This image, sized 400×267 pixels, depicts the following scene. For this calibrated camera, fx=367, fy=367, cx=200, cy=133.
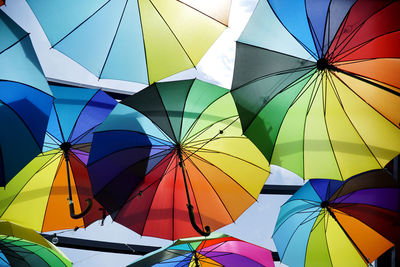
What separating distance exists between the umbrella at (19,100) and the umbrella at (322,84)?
76.0 inches

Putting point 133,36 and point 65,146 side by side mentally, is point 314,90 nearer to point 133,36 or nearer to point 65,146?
point 133,36

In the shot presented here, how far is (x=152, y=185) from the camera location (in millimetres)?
4500

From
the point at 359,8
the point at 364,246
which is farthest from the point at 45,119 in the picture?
the point at 364,246

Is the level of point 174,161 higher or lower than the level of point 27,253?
higher

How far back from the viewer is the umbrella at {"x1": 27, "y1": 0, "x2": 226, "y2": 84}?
3.97 meters

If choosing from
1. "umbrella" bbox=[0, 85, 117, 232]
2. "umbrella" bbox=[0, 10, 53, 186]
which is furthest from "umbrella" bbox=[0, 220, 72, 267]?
"umbrella" bbox=[0, 10, 53, 186]

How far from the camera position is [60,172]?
15.9 feet

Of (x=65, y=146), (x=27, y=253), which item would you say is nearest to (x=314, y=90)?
(x=65, y=146)

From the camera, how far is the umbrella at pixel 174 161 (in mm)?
4160

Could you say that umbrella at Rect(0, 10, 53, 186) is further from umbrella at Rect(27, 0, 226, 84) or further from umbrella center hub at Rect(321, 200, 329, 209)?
umbrella center hub at Rect(321, 200, 329, 209)

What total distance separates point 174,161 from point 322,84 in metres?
1.96

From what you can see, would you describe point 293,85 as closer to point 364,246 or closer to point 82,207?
point 364,246

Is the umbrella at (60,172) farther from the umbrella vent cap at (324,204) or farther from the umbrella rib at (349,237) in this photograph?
the umbrella rib at (349,237)

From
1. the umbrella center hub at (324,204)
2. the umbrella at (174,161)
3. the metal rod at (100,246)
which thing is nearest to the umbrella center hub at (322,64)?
the umbrella at (174,161)
